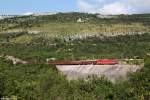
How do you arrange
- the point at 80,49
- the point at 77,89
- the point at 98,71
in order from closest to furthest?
the point at 77,89
the point at 98,71
the point at 80,49

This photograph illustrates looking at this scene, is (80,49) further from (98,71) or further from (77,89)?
(77,89)

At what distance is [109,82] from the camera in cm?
8131

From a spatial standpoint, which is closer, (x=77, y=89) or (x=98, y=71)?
(x=77, y=89)

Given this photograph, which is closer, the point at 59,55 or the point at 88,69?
the point at 88,69

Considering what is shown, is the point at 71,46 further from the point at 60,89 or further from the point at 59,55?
the point at 60,89

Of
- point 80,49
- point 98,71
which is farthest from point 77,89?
point 80,49

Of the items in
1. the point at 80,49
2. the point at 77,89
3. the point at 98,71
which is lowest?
the point at 80,49

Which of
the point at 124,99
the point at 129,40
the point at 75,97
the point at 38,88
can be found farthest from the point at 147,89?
the point at 129,40

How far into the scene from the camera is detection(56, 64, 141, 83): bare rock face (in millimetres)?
87375

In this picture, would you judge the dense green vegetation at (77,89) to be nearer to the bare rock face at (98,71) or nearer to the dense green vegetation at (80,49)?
the bare rock face at (98,71)

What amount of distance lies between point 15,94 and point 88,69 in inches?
1278

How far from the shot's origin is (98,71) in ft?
317

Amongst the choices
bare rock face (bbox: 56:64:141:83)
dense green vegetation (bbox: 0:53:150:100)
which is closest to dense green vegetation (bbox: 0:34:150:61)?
bare rock face (bbox: 56:64:141:83)

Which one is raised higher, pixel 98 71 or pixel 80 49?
pixel 98 71
